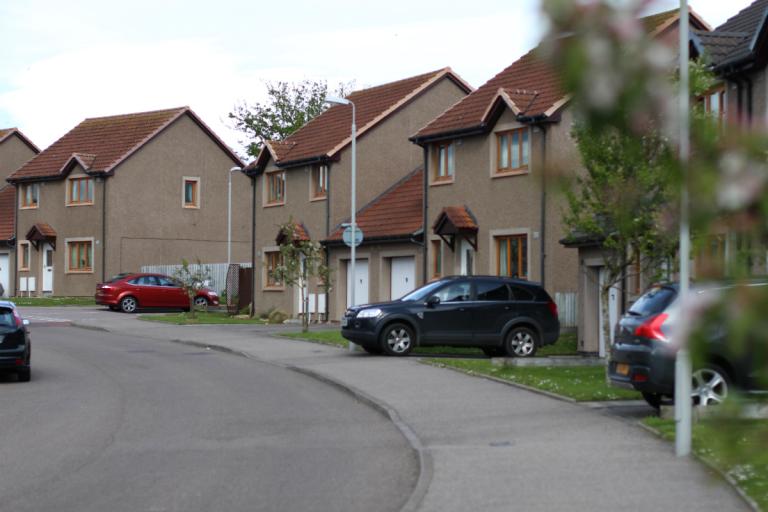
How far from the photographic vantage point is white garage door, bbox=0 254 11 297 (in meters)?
59.2

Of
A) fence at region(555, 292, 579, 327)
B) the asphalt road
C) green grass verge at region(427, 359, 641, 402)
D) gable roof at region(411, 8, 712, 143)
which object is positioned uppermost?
gable roof at region(411, 8, 712, 143)

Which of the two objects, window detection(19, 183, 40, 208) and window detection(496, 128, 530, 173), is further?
window detection(19, 183, 40, 208)

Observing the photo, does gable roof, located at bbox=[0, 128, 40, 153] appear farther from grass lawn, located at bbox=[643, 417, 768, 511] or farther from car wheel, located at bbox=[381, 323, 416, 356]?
grass lawn, located at bbox=[643, 417, 768, 511]

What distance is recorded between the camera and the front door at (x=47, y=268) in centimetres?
5625

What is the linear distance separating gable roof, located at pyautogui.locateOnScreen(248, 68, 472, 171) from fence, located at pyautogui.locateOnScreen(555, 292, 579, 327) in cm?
1297

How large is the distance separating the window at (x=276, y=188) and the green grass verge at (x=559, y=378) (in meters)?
22.5

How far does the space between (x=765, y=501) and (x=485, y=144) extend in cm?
2536

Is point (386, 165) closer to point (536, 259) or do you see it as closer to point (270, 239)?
point (270, 239)

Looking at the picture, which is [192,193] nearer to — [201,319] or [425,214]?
[201,319]

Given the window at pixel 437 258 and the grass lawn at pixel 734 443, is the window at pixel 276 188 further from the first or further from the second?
the grass lawn at pixel 734 443

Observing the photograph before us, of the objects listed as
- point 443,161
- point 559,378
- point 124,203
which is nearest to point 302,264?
point 443,161

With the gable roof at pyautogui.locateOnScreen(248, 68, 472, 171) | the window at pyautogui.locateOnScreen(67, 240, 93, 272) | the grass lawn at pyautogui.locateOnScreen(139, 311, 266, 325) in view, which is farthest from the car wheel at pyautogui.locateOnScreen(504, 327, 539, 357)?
the window at pyautogui.locateOnScreen(67, 240, 93, 272)

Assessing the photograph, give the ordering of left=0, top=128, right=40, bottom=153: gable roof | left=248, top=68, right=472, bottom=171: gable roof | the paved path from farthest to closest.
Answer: left=0, top=128, right=40, bottom=153: gable roof, left=248, top=68, right=472, bottom=171: gable roof, the paved path

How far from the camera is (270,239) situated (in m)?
44.2
